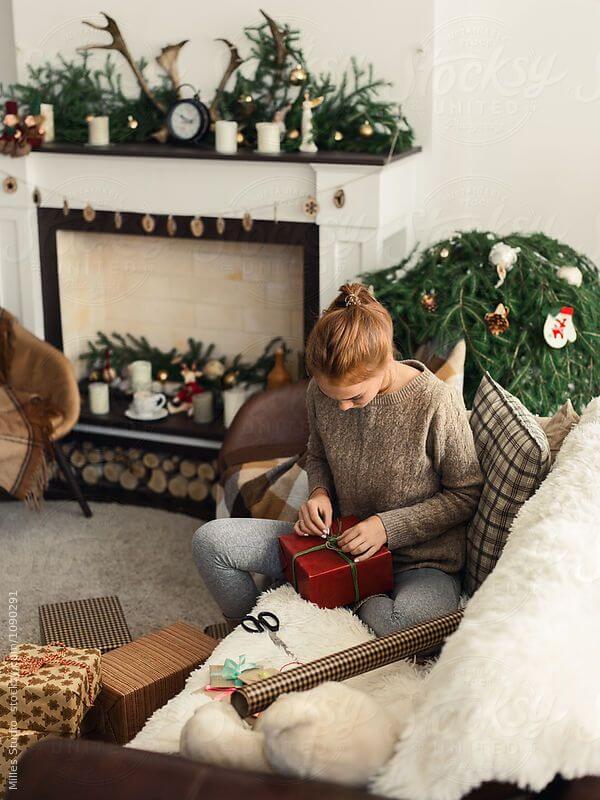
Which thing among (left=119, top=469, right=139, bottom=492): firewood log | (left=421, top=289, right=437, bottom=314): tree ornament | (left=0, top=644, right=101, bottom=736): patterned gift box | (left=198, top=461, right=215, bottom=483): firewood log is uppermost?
(left=421, top=289, right=437, bottom=314): tree ornament

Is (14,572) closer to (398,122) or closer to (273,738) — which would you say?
(398,122)

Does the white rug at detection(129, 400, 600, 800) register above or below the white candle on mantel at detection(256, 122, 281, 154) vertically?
below

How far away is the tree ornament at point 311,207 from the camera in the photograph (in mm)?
3268

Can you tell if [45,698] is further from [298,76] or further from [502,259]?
[298,76]

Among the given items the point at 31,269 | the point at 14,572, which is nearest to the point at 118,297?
the point at 31,269

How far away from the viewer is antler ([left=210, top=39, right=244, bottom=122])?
3393mm

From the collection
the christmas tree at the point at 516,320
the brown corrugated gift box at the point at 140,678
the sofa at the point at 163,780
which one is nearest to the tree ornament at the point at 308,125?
the christmas tree at the point at 516,320

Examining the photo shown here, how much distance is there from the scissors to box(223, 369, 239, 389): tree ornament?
171 cm

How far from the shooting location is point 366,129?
128 inches

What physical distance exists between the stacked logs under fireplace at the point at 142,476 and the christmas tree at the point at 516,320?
3.65 ft

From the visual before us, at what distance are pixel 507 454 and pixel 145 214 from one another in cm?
197

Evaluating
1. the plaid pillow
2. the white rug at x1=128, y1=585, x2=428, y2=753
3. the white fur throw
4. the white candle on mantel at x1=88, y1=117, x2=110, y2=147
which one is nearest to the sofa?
the white fur throw

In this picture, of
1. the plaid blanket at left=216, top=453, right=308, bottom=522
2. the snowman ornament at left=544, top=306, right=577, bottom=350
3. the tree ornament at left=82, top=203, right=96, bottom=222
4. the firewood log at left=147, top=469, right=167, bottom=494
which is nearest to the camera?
the plaid blanket at left=216, top=453, right=308, bottom=522

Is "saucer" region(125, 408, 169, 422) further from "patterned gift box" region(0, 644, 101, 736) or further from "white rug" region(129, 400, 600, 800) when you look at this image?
"white rug" region(129, 400, 600, 800)
